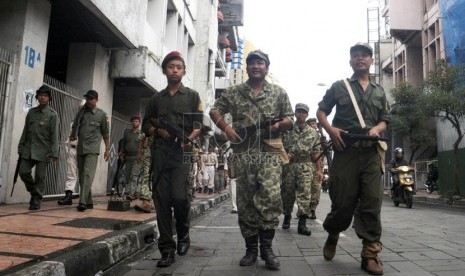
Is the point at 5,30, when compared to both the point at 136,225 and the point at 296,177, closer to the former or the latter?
the point at 136,225

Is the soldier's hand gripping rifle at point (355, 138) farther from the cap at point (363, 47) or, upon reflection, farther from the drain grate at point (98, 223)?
the drain grate at point (98, 223)

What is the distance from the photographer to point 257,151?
402 cm

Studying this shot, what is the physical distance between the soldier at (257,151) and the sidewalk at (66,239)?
1316mm

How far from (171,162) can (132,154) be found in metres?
5.59

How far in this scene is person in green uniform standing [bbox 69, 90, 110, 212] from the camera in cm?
661

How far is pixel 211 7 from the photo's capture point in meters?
24.0

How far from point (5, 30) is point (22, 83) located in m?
0.98

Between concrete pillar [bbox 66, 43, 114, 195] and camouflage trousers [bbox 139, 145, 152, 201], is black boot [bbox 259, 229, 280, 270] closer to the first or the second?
camouflage trousers [bbox 139, 145, 152, 201]

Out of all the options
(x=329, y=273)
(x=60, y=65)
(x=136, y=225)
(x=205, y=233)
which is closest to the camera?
(x=329, y=273)

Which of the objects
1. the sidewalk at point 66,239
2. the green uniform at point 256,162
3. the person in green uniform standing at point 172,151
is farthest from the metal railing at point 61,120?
the green uniform at point 256,162

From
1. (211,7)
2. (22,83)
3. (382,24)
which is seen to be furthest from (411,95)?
(22,83)

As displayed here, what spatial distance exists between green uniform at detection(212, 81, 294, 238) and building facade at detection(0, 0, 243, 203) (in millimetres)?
4724

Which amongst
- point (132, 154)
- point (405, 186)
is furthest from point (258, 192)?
point (405, 186)

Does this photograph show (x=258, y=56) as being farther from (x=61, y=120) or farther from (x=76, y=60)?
(x=76, y=60)
